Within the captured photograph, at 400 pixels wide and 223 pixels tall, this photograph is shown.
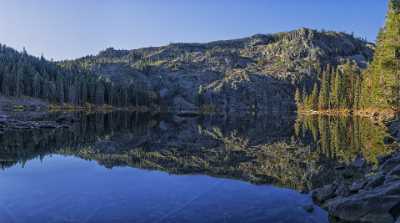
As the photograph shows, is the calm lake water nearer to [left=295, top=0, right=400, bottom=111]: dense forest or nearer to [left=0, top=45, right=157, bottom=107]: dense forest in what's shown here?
[left=295, top=0, right=400, bottom=111]: dense forest

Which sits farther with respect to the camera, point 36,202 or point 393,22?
point 393,22

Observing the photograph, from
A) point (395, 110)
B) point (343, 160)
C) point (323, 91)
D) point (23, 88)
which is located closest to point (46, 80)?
point (23, 88)

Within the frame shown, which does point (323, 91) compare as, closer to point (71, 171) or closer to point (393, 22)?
point (393, 22)

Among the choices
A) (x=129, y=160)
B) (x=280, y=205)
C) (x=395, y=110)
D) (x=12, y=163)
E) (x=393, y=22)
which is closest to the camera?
(x=280, y=205)

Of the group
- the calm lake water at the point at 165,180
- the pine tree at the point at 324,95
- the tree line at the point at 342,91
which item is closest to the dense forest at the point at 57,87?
the pine tree at the point at 324,95

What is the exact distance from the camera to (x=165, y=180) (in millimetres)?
24141

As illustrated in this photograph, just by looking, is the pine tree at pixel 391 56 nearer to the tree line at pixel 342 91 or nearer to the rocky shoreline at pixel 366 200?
the rocky shoreline at pixel 366 200

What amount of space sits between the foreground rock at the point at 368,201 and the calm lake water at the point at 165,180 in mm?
841

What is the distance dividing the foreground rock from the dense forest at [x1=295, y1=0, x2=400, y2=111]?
48635 millimetres

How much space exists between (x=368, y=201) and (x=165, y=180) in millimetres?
13746

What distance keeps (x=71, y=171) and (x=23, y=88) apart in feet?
480

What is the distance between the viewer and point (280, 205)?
17.8 meters

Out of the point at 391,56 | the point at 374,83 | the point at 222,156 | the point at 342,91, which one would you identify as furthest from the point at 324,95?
the point at 222,156

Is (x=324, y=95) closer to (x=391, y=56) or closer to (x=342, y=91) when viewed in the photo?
(x=342, y=91)
